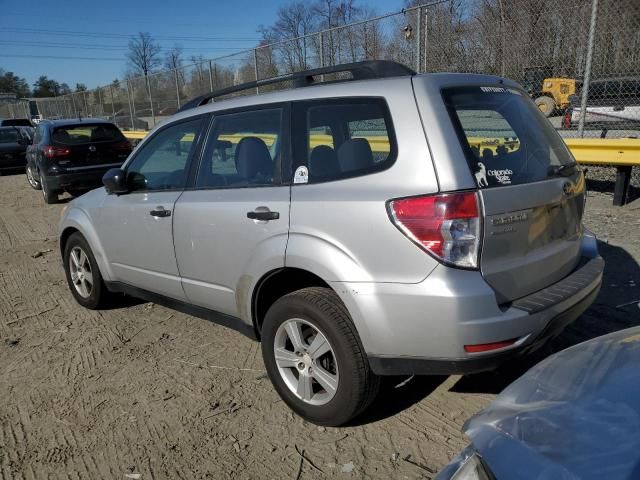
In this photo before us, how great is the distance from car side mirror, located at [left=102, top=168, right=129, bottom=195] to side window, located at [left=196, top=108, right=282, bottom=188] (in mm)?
841

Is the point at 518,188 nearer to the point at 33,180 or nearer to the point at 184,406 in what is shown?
the point at 184,406

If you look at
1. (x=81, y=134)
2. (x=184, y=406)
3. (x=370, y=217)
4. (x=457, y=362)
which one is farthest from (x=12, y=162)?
(x=457, y=362)

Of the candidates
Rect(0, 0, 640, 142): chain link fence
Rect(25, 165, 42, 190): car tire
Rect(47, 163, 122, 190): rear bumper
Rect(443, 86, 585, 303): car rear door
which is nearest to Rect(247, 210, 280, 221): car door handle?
Rect(443, 86, 585, 303): car rear door

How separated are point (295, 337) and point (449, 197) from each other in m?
1.17

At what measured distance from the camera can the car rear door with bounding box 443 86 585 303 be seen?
7.68 ft

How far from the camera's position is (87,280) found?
4.71 metres

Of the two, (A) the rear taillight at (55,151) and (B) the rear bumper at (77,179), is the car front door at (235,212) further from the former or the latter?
(A) the rear taillight at (55,151)

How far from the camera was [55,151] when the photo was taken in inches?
403

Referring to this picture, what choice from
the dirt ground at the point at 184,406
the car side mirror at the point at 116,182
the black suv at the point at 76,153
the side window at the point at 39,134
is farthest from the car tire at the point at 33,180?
the car side mirror at the point at 116,182

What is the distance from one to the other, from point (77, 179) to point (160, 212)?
7.81m

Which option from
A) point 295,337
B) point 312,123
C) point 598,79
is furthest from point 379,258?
point 598,79

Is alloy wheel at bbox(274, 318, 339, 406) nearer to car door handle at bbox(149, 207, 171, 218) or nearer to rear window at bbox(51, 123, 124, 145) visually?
car door handle at bbox(149, 207, 171, 218)

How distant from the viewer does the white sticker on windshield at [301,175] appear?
9.20 ft

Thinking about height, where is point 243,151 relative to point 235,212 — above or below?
above
